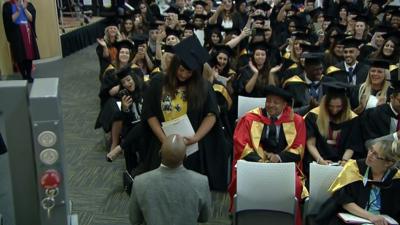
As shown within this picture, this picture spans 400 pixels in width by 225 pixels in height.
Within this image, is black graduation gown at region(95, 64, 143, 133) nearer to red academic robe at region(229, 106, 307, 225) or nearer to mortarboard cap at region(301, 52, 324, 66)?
red academic robe at region(229, 106, 307, 225)

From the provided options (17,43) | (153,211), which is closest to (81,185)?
(153,211)

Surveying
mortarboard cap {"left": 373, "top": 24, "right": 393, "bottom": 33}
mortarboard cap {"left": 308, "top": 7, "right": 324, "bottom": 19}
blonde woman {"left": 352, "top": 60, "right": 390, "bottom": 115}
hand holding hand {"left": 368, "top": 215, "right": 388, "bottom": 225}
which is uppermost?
mortarboard cap {"left": 308, "top": 7, "right": 324, "bottom": 19}

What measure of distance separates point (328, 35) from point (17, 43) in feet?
17.1

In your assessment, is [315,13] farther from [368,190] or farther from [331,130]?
[368,190]

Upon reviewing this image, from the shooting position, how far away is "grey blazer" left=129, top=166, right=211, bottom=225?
2582 millimetres

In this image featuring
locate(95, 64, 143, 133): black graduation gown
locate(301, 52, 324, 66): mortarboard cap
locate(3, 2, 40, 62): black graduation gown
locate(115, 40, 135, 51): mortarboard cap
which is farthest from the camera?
locate(3, 2, 40, 62): black graduation gown

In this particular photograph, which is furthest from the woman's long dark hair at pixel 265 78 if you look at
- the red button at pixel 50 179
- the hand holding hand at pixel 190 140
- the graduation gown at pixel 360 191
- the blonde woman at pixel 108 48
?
the red button at pixel 50 179

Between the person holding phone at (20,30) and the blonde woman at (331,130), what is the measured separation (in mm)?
5619

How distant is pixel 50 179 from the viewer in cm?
229

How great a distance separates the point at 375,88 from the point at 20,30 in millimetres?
6047

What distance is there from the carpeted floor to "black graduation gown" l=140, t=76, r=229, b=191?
39cm

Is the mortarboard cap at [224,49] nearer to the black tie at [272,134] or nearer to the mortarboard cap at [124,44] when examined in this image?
the mortarboard cap at [124,44]

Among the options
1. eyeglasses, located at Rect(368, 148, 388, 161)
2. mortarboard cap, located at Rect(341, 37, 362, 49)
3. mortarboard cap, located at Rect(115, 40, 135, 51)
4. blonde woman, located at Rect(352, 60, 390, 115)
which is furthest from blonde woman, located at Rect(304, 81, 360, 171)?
mortarboard cap, located at Rect(115, 40, 135, 51)

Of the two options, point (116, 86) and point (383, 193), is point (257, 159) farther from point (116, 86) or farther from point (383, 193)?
point (116, 86)
